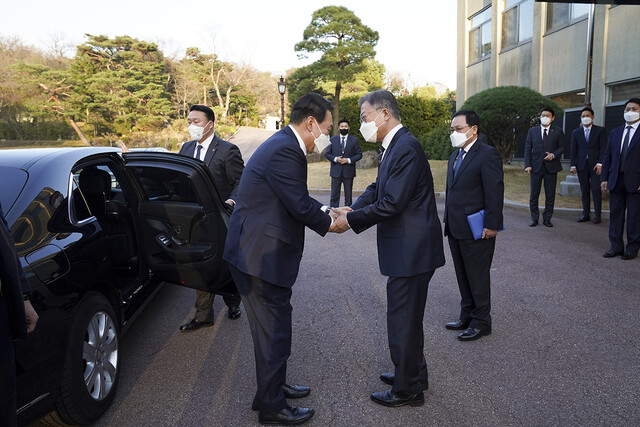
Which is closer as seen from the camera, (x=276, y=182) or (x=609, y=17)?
(x=276, y=182)

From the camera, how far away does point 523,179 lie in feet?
49.5

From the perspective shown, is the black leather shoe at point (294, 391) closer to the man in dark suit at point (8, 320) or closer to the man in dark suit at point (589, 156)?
the man in dark suit at point (8, 320)

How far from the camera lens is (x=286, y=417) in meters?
3.06

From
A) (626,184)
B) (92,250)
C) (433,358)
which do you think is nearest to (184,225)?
(92,250)

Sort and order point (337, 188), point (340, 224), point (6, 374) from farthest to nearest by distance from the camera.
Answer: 1. point (337, 188)
2. point (340, 224)
3. point (6, 374)

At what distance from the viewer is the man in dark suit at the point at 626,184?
676cm

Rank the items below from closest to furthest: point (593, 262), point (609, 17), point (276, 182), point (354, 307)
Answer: point (276, 182)
point (354, 307)
point (593, 262)
point (609, 17)

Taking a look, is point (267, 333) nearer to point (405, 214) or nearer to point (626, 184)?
point (405, 214)

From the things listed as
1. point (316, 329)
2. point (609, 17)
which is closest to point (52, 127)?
point (609, 17)

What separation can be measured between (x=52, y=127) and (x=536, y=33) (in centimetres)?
4248

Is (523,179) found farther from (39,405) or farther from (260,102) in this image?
(260,102)

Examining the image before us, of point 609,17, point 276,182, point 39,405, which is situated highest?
point 609,17

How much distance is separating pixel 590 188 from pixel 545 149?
122 cm

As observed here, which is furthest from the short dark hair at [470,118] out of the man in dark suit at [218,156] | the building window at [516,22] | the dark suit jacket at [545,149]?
the building window at [516,22]
